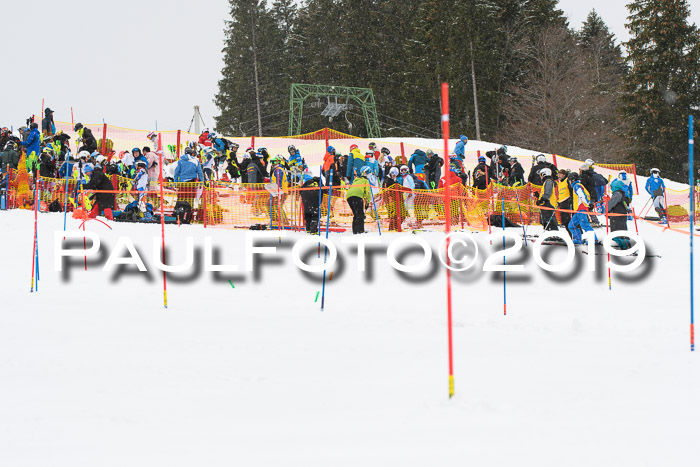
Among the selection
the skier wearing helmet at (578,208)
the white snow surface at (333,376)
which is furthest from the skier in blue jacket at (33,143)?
the skier wearing helmet at (578,208)

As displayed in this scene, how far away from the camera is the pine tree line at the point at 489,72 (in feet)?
146

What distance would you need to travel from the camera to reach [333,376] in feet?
19.7

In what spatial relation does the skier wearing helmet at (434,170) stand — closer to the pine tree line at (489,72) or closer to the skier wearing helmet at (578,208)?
the skier wearing helmet at (578,208)

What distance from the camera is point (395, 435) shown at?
4.81 meters

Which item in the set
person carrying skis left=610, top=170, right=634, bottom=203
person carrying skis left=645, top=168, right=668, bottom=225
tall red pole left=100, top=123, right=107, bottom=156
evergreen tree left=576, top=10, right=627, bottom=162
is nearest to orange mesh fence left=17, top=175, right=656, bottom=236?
person carrying skis left=610, top=170, right=634, bottom=203

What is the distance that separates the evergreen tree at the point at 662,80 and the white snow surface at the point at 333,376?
3692cm

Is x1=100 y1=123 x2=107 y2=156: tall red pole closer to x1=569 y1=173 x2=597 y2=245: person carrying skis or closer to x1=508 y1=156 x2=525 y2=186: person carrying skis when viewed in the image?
x1=508 y1=156 x2=525 y2=186: person carrying skis

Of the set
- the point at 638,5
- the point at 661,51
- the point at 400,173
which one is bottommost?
the point at 400,173

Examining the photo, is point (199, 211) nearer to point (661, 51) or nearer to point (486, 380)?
point (486, 380)

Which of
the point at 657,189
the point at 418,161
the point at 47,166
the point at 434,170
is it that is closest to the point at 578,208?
the point at 434,170

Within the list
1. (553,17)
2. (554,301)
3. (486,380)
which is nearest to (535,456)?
(486,380)

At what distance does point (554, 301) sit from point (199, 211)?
893 centimetres

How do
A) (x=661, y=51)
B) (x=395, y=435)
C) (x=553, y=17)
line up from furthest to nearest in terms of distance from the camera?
(x=553, y=17) < (x=661, y=51) < (x=395, y=435)

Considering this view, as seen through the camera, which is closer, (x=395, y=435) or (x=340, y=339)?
(x=395, y=435)
